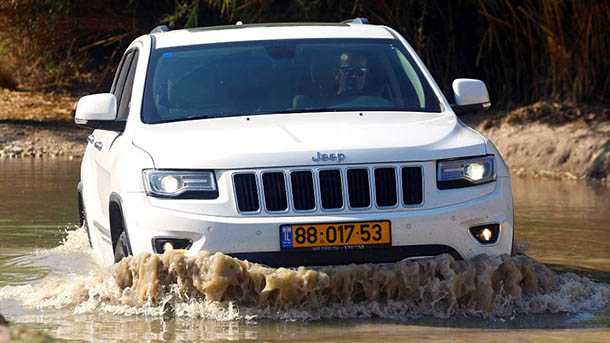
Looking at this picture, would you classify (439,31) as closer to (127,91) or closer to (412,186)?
(127,91)

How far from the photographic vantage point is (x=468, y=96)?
9.54 m

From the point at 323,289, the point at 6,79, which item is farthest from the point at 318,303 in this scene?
the point at 6,79

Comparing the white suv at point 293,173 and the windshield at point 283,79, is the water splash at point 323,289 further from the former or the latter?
the windshield at point 283,79

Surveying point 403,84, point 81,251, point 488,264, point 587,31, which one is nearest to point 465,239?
point 488,264

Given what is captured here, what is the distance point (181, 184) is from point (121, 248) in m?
0.66

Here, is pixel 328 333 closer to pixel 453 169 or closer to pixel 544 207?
pixel 453 169

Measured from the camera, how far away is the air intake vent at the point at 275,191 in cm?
811

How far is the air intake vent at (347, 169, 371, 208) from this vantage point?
26.8ft

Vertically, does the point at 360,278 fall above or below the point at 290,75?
below

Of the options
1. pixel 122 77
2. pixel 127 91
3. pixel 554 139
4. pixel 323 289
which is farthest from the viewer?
pixel 554 139

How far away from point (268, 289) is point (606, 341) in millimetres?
1553

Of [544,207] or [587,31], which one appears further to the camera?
[587,31]

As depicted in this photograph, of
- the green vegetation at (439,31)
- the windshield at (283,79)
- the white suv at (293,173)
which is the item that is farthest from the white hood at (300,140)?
the green vegetation at (439,31)

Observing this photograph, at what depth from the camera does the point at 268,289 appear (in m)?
7.91
